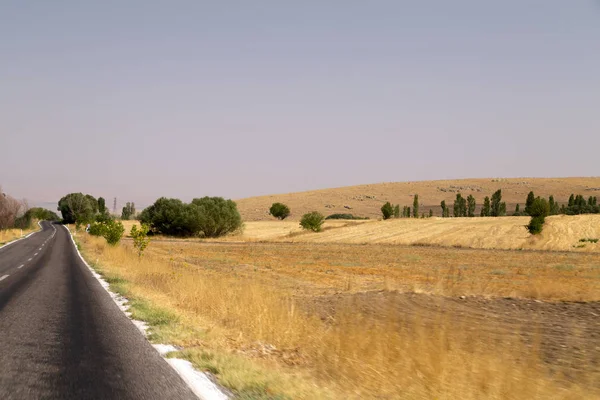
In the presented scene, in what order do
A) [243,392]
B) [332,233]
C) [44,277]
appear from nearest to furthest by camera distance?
[243,392]
[44,277]
[332,233]

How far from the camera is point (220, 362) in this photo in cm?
712

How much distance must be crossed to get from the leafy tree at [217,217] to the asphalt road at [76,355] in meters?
64.1

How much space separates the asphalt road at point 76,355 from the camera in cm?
589

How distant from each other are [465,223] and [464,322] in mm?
65751

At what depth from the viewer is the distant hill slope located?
140m

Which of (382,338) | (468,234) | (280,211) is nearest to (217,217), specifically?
(468,234)

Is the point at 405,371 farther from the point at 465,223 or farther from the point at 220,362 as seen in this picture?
the point at 465,223

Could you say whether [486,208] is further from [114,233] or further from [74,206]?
[74,206]

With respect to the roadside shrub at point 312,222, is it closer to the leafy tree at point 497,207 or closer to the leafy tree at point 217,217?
the leafy tree at point 217,217

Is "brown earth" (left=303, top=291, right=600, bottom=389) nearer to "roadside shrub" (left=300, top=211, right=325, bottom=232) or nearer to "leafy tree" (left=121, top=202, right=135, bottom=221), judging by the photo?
"roadside shrub" (left=300, top=211, right=325, bottom=232)

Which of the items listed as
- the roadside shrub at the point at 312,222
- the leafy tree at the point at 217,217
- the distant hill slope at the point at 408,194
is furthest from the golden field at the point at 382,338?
the distant hill slope at the point at 408,194

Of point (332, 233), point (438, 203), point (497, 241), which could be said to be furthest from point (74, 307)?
point (438, 203)

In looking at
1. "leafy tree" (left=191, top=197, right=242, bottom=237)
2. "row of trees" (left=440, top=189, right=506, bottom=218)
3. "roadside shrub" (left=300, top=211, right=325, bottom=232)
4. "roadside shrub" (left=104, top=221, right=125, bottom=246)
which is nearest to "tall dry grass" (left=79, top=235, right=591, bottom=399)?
"roadside shrub" (left=104, top=221, right=125, bottom=246)

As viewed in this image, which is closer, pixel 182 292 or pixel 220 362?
pixel 220 362
